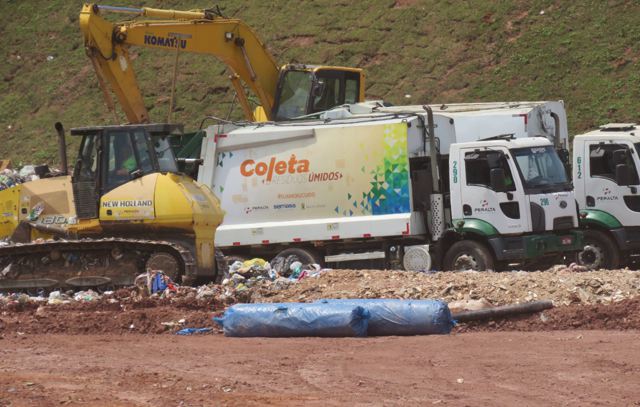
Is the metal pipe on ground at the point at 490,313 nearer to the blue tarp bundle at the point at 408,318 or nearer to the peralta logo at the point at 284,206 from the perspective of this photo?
the blue tarp bundle at the point at 408,318

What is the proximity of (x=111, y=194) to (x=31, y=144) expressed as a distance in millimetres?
21545

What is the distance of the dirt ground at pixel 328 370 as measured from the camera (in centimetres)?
944

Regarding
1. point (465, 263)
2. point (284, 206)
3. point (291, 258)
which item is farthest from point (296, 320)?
point (284, 206)

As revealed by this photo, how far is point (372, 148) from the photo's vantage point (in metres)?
20.5

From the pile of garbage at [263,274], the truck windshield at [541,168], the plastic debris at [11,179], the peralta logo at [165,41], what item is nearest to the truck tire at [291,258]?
the pile of garbage at [263,274]

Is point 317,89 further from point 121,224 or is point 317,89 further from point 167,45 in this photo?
point 121,224

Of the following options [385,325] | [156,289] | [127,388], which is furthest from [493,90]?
[127,388]

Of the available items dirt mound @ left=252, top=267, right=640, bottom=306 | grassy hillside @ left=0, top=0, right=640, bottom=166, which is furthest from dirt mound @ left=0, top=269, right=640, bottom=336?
grassy hillside @ left=0, top=0, right=640, bottom=166

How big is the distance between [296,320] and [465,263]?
282 inches

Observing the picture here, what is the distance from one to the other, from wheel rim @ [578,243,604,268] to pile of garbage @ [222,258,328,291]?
15.6 feet

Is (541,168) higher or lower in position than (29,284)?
higher

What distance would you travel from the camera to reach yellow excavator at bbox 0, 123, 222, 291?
1711 cm

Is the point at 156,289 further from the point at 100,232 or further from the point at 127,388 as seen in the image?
the point at 127,388

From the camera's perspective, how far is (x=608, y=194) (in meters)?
21.1
